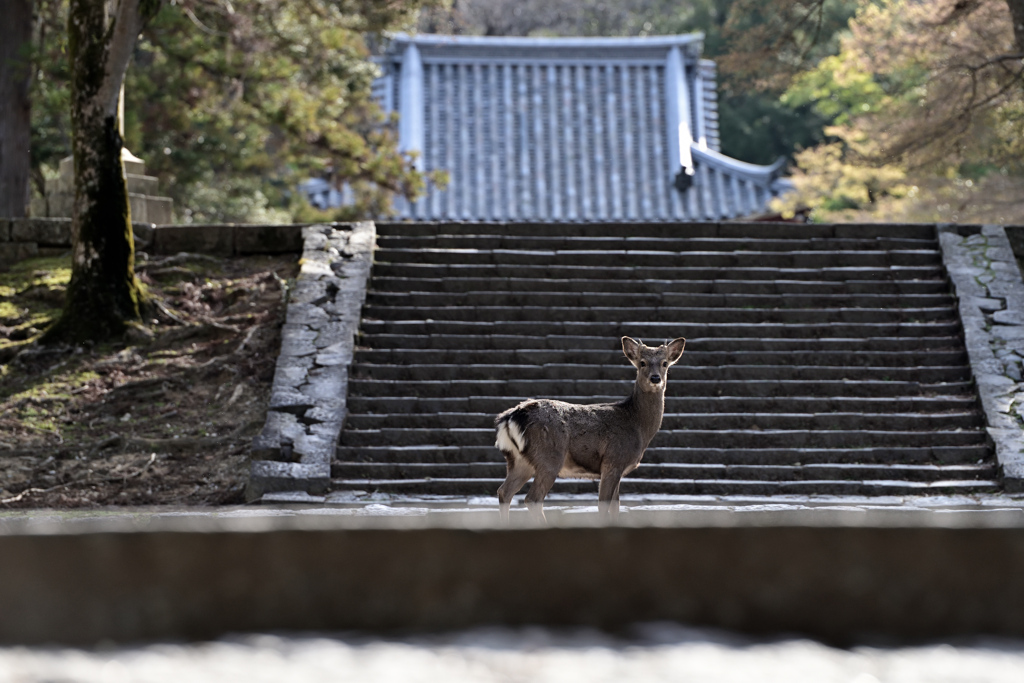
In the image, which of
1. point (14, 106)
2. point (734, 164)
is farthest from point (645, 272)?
point (14, 106)

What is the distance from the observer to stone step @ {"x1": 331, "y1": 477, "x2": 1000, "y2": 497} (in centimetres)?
769

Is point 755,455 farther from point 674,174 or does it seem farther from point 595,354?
point 674,174

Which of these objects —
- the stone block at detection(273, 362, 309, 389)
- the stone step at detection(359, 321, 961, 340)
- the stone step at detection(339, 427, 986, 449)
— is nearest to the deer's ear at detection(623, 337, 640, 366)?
the stone step at detection(339, 427, 986, 449)

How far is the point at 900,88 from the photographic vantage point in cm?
1422

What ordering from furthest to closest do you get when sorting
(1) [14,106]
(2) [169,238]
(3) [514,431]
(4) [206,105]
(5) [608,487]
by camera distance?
(4) [206,105] < (1) [14,106] < (2) [169,238] < (5) [608,487] < (3) [514,431]


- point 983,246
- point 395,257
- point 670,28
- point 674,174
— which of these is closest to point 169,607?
point 395,257

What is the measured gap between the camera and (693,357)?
9.48 metres

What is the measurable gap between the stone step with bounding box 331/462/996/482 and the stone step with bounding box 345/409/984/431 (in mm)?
588

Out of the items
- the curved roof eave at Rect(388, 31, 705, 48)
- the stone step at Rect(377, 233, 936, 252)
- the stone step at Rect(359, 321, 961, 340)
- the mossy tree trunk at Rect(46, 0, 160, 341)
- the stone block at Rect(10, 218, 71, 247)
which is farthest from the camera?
the curved roof eave at Rect(388, 31, 705, 48)

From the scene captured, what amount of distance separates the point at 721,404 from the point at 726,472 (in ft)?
3.15

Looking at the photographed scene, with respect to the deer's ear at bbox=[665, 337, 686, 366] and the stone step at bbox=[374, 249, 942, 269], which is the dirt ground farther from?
the deer's ear at bbox=[665, 337, 686, 366]

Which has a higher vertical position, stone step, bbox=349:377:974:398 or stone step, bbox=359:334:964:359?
stone step, bbox=359:334:964:359

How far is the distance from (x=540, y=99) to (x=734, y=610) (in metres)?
18.3

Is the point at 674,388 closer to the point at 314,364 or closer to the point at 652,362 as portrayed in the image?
the point at 314,364
